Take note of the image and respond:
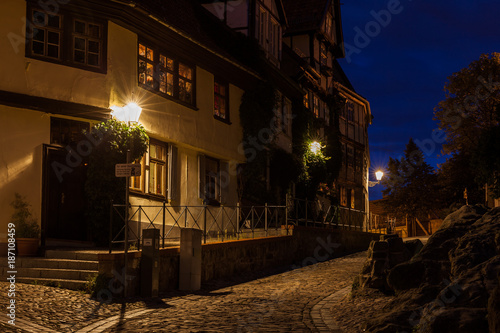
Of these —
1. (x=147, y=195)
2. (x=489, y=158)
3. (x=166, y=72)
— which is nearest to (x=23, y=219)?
(x=147, y=195)

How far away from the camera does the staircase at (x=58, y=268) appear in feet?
45.2

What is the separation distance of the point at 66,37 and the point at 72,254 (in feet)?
18.7

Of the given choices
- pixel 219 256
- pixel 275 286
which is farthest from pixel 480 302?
pixel 219 256

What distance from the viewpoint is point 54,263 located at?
14.6 metres

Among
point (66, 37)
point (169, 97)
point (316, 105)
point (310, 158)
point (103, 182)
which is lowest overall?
point (103, 182)

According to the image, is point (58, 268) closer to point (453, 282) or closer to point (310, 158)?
point (453, 282)

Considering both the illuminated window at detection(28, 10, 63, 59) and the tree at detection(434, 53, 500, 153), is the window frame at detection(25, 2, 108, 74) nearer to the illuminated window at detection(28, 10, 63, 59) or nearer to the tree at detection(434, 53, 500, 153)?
the illuminated window at detection(28, 10, 63, 59)

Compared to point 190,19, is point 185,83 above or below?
below

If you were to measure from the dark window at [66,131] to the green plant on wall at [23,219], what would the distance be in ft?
5.33

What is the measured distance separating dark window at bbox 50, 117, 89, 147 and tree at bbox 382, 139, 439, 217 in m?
37.0

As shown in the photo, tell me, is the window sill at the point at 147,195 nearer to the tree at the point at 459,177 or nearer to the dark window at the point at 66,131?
the dark window at the point at 66,131

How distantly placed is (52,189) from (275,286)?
595cm

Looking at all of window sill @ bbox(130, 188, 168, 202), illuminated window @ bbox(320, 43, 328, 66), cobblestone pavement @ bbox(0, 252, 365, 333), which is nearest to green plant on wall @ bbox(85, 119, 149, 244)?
window sill @ bbox(130, 188, 168, 202)

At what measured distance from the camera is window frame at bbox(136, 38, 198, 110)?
64.0ft
